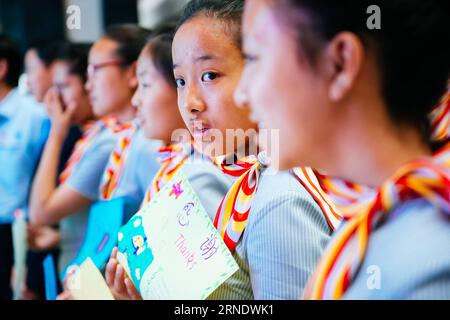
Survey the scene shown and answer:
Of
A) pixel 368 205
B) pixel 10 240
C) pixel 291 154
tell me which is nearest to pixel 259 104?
pixel 291 154

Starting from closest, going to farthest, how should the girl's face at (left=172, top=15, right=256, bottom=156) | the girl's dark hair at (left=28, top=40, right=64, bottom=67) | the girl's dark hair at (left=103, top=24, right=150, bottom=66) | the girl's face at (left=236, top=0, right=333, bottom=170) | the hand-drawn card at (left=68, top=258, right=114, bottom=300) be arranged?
the girl's face at (left=236, top=0, right=333, bottom=170), the girl's face at (left=172, top=15, right=256, bottom=156), the hand-drawn card at (left=68, top=258, right=114, bottom=300), the girl's dark hair at (left=103, top=24, right=150, bottom=66), the girl's dark hair at (left=28, top=40, right=64, bottom=67)

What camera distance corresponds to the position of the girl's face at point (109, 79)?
1397 mm

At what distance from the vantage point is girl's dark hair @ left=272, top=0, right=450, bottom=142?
0.64 meters

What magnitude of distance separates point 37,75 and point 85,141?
2.45ft

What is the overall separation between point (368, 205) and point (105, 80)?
0.94 m

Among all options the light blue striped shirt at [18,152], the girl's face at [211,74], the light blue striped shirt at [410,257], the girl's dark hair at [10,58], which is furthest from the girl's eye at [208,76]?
Result: the girl's dark hair at [10,58]

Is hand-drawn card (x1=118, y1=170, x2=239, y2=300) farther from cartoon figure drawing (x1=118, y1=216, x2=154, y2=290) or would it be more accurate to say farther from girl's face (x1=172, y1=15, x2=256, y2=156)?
girl's face (x1=172, y1=15, x2=256, y2=156)

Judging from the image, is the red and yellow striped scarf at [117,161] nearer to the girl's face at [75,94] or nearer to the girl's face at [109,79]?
the girl's face at [109,79]

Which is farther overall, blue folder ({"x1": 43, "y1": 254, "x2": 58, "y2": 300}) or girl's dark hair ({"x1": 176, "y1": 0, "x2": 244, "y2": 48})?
blue folder ({"x1": 43, "y1": 254, "x2": 58, "y2": 300})

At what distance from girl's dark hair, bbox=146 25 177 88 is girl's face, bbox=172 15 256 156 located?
0.20 metres

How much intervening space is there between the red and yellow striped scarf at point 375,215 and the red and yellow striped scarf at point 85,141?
945mm

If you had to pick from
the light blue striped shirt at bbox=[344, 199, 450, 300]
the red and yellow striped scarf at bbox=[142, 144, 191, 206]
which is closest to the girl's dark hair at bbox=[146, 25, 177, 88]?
the red and yellow striped scarf at bbox=[142, 144, 191, 206]

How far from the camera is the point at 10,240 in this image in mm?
2057
